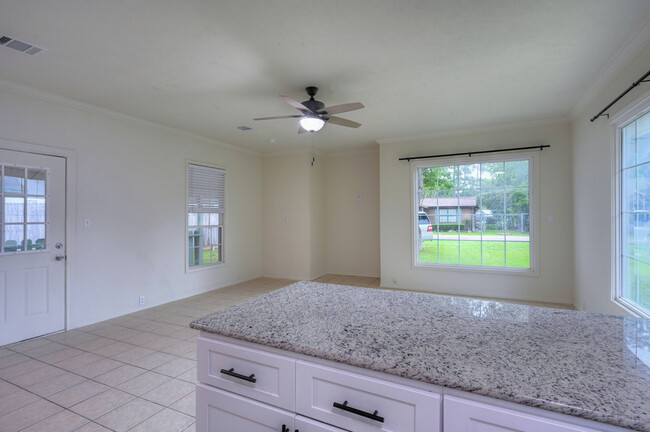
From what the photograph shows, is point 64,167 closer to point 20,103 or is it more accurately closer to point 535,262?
point 20,103

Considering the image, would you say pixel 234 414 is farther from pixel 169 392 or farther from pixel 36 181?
pixel 36 181

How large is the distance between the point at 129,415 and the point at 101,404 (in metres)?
0.30

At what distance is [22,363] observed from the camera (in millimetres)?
2812

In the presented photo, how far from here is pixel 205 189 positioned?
17.9ft

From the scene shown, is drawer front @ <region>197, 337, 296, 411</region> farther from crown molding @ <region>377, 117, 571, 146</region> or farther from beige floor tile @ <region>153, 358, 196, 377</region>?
crown molding @ <region>377, 117, 571, 146</region>

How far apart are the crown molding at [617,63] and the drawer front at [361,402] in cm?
316

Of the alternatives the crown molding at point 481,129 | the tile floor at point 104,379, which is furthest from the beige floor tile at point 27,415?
the crown molding at point 481,129

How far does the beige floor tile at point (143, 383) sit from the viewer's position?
94.7 inches

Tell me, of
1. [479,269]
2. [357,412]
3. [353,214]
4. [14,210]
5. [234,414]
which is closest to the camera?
[357,412]

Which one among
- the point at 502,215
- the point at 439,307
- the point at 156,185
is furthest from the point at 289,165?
the point at 439,307

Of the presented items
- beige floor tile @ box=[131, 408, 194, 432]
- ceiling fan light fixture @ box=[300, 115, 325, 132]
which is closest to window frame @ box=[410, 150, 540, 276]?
ceiling fan light fixture @ box=[300, 115, 325, 132]

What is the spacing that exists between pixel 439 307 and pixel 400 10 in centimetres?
197

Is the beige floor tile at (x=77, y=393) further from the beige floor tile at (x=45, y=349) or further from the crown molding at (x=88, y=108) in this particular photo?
the crown molding at (x=88, y=108)

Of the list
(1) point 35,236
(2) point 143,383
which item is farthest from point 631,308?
(1) point 35,236
